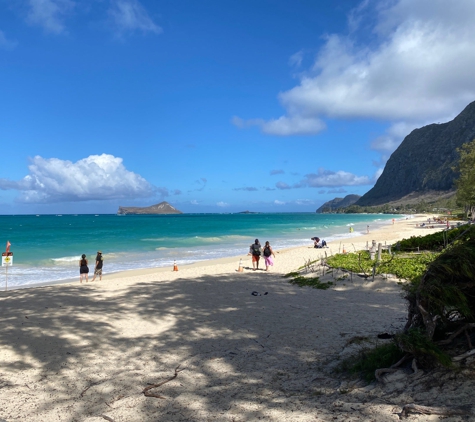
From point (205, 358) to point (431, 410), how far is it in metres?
3.74

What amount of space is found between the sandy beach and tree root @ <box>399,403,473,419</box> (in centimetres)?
4

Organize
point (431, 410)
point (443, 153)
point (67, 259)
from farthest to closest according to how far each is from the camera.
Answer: point (443, 153), point (67, 259), point (431, 410)

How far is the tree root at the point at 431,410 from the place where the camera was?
329cm

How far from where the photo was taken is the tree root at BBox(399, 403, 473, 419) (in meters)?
3.29

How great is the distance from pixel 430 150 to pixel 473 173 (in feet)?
562

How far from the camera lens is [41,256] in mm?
28969

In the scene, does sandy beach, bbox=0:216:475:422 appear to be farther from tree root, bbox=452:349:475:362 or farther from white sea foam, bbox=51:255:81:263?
white sea foam, bbox=51:255:81:263

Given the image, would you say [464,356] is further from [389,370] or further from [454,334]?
[389,370]

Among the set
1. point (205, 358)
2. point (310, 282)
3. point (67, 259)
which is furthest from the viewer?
point (67, 259)

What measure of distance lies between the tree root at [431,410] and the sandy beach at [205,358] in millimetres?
44

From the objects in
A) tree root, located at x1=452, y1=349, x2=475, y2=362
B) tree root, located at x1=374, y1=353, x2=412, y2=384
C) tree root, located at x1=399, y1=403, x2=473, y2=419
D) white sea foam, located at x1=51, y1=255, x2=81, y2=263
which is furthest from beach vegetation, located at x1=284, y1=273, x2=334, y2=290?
white sea foam, located at x1=51, y1=255, x2=81, y2=263

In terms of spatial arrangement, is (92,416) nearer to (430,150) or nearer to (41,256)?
(41,256)

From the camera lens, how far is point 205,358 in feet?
20.3

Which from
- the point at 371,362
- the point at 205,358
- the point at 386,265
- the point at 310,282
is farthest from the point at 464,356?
the point at 386,265
